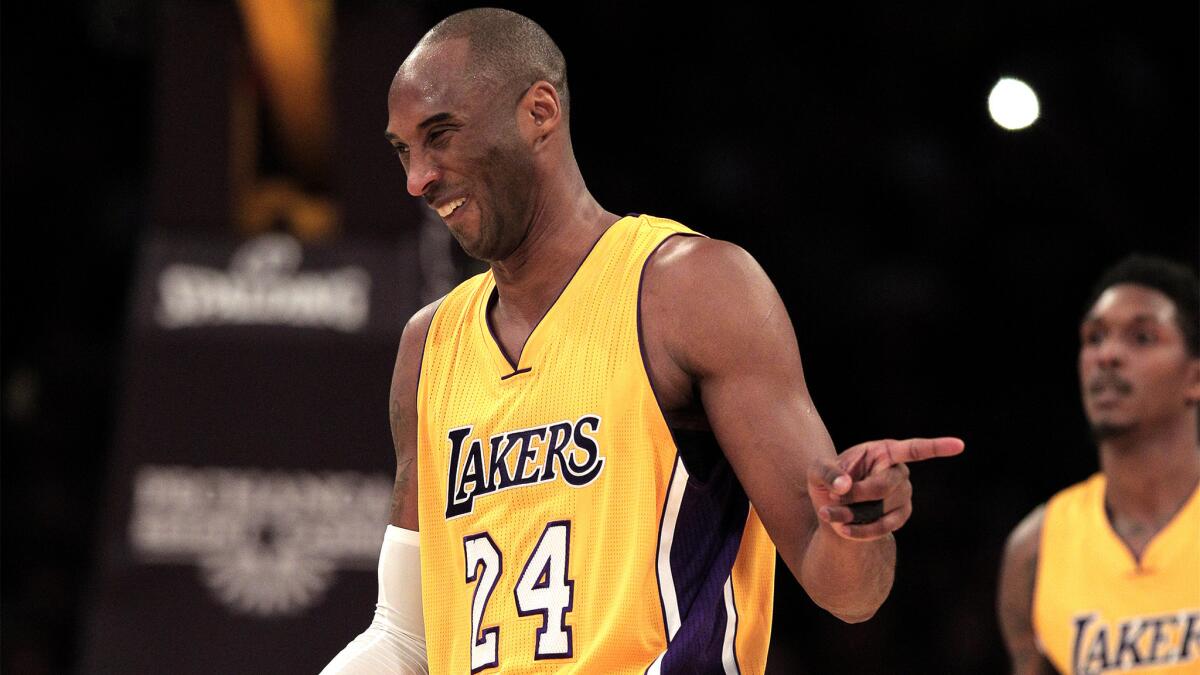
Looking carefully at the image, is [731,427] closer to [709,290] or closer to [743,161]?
[709,290]

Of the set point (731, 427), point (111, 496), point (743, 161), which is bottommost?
point (731, 427)

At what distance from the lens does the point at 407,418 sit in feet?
9.12

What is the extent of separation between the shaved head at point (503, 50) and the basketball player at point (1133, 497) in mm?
2692

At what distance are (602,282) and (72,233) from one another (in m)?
7.35

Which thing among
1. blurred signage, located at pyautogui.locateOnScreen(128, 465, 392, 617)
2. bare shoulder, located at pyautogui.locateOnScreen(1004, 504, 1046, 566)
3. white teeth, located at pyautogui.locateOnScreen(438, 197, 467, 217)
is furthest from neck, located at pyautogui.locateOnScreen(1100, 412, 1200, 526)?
white teeth, located at pyautogui.locateOnScreen(438, 197, 467, 217)

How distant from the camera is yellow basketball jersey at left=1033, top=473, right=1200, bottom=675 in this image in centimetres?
465

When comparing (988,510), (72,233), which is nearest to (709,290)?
(988,510)

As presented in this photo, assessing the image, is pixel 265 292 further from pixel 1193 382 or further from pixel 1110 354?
pixel 1193 382

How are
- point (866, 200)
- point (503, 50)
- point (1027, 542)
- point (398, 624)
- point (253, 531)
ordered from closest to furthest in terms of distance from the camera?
point (503, 50) < point (398, 624) < point (1027, 542) < point (253, 531) < point (866, 200)

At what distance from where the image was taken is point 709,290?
2.39 metres

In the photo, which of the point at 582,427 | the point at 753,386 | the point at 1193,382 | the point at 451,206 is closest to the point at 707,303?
the point at 753,386

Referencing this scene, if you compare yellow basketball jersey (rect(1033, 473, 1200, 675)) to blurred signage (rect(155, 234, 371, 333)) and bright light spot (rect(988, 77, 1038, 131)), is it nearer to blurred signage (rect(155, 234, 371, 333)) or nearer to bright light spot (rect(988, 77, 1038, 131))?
bright light spot (rect(988, 77, 1038, 131))

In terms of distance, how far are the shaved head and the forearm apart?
841mm

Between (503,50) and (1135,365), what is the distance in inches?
112
